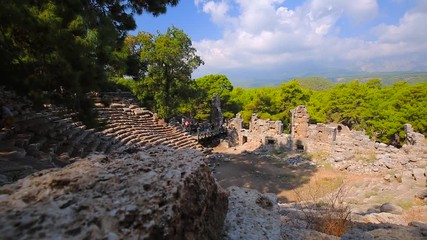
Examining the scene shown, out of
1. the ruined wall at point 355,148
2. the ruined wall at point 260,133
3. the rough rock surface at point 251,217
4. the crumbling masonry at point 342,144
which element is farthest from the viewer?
the ruined wall at point 260,133

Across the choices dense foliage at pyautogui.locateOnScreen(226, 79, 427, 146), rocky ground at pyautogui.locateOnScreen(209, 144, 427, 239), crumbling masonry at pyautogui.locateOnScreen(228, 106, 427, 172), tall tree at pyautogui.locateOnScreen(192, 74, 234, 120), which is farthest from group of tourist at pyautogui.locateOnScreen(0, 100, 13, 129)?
tall tree at pyautogui.locateOnScreen(192, 74, 234, 120)

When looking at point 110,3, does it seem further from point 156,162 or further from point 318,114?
point 318,114

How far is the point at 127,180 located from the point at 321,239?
2.32m

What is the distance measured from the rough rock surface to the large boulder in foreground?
0.47 meters

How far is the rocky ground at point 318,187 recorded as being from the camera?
5349mm

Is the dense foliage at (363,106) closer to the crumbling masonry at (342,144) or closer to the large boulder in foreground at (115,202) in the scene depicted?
the crumbling masonry at (342,144)

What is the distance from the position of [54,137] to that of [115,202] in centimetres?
739

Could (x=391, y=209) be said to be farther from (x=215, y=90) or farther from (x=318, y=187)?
(x=215, y=90)

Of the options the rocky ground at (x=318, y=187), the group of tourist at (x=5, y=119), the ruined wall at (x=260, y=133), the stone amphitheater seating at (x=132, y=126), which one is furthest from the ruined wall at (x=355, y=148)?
the group of tourist at (x=5, y=119)

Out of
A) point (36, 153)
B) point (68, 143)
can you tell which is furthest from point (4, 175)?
point (68, 143)

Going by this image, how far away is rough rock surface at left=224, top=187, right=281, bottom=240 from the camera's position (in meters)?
2.74

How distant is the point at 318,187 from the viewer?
867 centimetres

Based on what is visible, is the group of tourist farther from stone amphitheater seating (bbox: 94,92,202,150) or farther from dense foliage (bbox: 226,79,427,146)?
dense foliage (bbox: 226,79,427,146)

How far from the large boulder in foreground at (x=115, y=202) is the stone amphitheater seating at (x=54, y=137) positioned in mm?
2516
